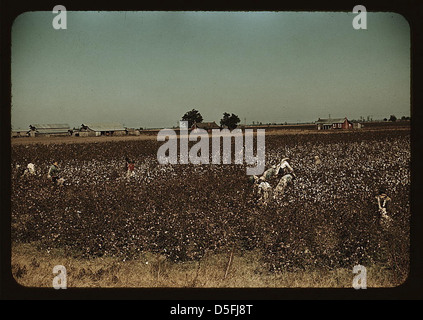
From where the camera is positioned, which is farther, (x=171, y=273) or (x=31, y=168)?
(x=31, y=168)

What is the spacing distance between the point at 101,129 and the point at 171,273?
7.30ft

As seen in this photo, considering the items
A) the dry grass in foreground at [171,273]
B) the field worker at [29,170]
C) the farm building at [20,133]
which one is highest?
the farm building at [20,133]

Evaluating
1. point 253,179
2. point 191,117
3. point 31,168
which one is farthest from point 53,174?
point 253,179

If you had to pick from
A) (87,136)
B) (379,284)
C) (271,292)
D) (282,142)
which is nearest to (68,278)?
(87,136)

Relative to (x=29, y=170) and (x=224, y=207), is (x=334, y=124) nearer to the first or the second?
(x=224, y=207)

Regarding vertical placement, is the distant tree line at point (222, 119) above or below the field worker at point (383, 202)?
above

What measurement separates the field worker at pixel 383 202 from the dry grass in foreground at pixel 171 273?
70 centimetres

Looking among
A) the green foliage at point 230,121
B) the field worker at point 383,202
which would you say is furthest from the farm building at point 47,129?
the field worker at point 383,202

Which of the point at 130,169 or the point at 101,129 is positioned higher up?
the point at 101,129

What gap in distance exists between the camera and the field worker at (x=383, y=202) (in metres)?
4.32

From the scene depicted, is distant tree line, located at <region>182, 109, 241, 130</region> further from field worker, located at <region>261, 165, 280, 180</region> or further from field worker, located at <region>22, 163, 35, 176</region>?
field worker, located at <region>22, 163, 35, 176</region>

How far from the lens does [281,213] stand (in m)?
4.58

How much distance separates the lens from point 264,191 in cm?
470

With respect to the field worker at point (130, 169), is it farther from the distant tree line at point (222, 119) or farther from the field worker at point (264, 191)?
the field worker at point (264, 191)
